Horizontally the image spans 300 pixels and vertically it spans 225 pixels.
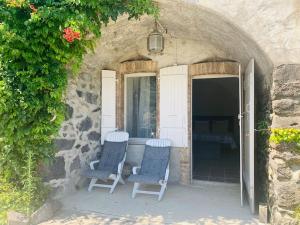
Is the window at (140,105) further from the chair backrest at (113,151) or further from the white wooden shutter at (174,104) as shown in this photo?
the chair backrest at (113,151)

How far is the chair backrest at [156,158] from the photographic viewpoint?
16.8 feet

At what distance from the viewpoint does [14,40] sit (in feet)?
12.2

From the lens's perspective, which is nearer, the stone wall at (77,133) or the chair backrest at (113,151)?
the stone wall at (77,133)

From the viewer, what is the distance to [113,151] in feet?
18.3

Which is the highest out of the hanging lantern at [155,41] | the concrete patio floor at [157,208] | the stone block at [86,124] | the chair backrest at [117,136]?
the hanging lantern at [155,41]

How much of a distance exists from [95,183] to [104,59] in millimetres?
2439

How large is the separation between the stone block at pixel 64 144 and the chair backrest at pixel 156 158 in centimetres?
133

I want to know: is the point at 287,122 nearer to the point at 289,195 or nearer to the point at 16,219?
the point at 289,195

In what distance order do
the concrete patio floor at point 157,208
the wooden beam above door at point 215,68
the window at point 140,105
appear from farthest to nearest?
the window at point 140,105, the wooden beam above door at point 215,68, the concrete patio floor at point 157,208

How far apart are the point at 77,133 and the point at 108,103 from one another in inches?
41.8

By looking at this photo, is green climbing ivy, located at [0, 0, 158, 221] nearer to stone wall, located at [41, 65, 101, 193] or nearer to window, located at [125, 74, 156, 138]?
stone wall, located at [41, 65, 101, 193]

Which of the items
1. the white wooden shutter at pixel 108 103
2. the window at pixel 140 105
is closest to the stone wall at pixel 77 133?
the white wooden shutter at pixel 108 103

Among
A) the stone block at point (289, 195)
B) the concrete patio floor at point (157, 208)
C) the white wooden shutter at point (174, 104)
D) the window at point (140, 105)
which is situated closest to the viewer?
the stone block at point (289, 195)

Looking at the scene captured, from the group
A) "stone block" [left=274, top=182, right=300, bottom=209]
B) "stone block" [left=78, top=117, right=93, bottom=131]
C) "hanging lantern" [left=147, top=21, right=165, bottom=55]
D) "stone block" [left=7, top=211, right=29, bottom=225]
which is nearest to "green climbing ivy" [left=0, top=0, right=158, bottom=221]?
"stone block" [left=7, top=211, right=29, bottom=225]
